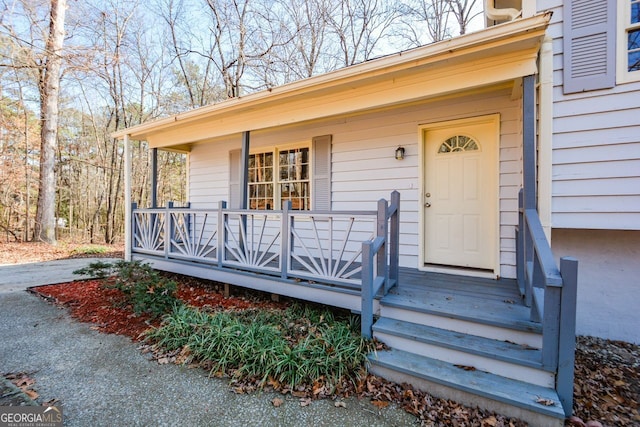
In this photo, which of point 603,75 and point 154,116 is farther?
point 154,116

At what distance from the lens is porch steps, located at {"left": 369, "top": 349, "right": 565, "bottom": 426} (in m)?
1.94

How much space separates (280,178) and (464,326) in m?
4.16

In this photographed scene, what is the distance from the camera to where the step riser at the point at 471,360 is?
6.90 ft

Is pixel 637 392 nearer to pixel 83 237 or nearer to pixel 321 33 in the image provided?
pixel 321 33

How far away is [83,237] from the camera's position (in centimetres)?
1420

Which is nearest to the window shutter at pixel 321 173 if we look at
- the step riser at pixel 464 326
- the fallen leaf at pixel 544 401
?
the step riser at pixel 464 326

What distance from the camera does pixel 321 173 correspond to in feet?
17.1

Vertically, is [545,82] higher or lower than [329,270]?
higher

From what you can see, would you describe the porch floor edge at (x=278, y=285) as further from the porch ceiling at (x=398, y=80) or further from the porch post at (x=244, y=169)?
the porch ceiling at (x=398, y=80)

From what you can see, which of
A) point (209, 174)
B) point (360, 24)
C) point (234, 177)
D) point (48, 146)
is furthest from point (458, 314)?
point (48, 146)

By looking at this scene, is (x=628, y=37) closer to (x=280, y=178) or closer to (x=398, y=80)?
(x=398, y=80)

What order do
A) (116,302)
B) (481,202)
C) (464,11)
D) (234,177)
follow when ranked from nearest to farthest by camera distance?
(481,202), (116,302), (234,177), (464,11)

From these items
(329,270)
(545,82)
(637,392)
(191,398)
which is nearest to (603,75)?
(545,82)

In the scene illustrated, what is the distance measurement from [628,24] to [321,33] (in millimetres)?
10505
